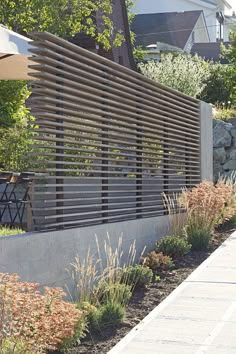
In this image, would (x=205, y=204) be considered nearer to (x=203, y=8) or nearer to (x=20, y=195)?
(x=20, y=195)

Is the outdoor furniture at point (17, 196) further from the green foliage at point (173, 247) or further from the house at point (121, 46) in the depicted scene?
the house at point (121, 46)

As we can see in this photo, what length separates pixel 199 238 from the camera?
1170cm

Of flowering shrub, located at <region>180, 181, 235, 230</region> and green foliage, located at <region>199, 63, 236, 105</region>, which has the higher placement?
green foliage, located at <region>199, 63, 236, 105</region>

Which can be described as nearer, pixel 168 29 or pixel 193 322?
pixel 193 322

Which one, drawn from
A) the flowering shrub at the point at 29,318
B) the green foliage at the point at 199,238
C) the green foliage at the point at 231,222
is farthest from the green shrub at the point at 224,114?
the flowering shrub at the point at 29,318

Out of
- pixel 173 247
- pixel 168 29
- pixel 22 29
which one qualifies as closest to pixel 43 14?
pixel 22 29

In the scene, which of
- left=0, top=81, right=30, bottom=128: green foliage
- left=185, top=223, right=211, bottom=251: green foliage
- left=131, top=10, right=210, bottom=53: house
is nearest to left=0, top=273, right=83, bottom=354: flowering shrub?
left=185, top=223, right=211, bottom=251: green foliage

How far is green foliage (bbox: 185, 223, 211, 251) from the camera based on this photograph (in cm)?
1171

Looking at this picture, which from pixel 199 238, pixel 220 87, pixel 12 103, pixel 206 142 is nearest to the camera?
pixel 199 238

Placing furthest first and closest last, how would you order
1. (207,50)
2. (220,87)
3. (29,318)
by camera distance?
(207,50)
(220,87)
(29,318)

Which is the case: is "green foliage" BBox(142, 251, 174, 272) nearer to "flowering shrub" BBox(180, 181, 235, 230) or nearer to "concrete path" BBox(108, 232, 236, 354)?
"concrete path" BBox(108, 232, 236, 354)

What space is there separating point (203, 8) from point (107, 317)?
59050 mm

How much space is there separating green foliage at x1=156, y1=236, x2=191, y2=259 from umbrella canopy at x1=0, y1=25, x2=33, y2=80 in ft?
10.4

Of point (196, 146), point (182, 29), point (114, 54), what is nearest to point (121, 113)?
point (196, 146)
